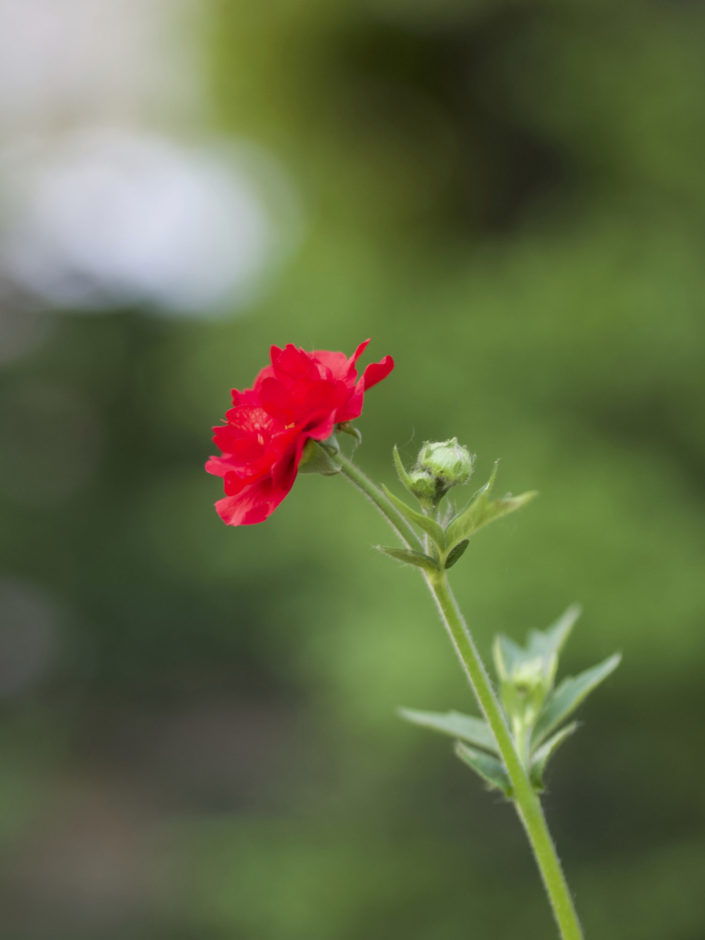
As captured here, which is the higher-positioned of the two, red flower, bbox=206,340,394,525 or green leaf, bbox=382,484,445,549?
red flower, bbox=206,340,394,525

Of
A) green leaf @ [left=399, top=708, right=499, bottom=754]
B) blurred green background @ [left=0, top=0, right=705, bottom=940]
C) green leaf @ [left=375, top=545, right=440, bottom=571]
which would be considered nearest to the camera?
green leaf @ [left=375, top=545, right=440, bottom=571]

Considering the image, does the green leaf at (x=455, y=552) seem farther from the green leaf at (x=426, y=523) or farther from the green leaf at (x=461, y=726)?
the green leaf at (x=461, y=726)

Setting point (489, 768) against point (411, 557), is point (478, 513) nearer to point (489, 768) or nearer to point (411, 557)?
point (411, 557)

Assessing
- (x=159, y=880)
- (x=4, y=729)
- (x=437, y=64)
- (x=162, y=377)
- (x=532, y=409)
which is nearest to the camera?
(x=532, y=409)

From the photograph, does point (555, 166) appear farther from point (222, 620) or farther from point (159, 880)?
point (222, 620)

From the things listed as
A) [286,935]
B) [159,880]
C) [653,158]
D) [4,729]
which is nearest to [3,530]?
[4,729]

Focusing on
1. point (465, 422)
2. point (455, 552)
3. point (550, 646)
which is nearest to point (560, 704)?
point (550, 646)

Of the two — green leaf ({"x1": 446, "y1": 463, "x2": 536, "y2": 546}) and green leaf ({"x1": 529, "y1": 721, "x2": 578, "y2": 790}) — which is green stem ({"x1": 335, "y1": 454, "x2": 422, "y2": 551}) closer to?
green leaf ({"x1": 446, "y1": 463, "x2": 536, "y2": 546})

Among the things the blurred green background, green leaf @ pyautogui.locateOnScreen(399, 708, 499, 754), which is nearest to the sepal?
green leaf @ pyautogui.locateOnScreen(399, 708, 499, 754)
